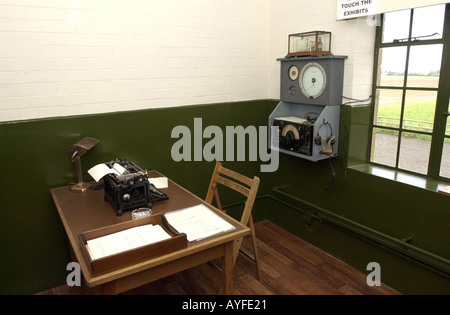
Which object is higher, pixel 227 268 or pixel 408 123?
pixel 408 123

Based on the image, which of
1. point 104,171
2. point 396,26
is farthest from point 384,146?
point 104,171

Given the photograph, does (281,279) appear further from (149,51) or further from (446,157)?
(149,51)

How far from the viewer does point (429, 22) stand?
2436mm

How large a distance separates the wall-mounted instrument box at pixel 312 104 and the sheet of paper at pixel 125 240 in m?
1.50

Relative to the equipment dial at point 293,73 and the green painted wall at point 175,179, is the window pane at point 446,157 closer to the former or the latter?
the green painted wall at point 175,179

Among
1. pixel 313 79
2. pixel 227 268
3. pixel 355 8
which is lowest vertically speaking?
pixel 227 268

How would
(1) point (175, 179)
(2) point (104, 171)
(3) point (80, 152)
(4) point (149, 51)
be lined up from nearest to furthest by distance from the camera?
(2) point (104, 171) < (3) point (80, 152) < (4) point (149, 51) < (1) point (175, 179)

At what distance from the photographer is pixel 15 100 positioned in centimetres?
239

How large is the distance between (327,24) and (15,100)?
2.42 m

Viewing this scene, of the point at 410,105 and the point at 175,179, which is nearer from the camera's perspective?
the point at 410,105

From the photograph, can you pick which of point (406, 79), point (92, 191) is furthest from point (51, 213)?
point (406, 79)

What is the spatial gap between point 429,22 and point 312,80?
2.90 feet

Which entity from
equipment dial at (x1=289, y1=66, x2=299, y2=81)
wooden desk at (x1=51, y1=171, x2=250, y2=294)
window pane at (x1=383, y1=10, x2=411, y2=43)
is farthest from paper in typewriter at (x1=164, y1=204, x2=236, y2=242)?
window pane at (x1=383, y1=10, x2=411, y2=43)

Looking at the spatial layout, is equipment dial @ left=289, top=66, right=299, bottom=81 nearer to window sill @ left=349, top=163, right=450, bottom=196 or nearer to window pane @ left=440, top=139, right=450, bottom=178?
window sill @ left=349, top=163, right=450, bottom=196
